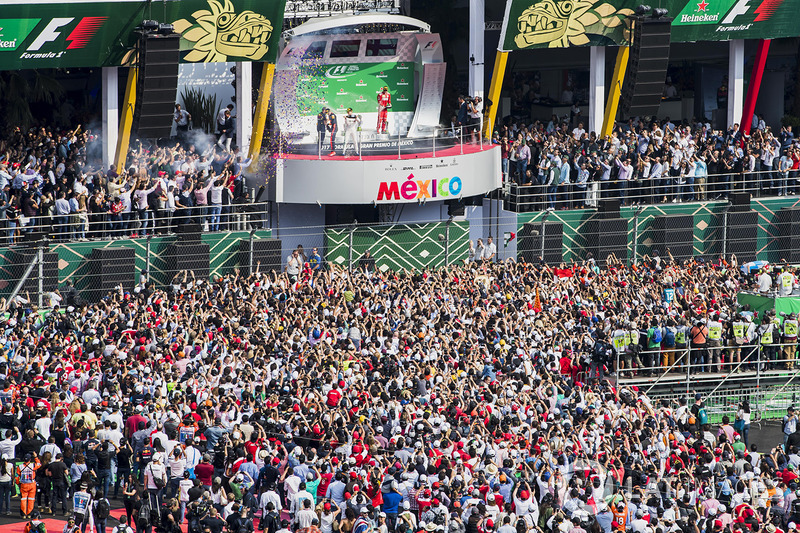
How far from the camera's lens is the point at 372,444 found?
23594 mm

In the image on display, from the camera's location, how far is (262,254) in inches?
1432

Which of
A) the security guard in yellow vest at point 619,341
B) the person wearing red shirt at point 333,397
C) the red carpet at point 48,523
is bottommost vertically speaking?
the red carpet at point 48,523

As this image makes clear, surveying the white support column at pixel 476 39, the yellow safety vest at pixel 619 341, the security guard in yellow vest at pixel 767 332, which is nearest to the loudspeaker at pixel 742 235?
the white support column at pixel 476 39

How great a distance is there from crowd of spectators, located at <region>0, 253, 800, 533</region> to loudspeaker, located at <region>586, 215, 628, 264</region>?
17.1 feet

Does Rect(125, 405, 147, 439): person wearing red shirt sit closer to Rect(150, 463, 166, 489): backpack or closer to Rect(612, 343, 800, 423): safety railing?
Rect(150, 463, 166, 489): backpack

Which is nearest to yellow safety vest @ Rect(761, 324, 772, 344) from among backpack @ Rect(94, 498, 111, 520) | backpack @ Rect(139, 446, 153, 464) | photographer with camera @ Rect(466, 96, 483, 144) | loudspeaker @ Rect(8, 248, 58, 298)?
photographer with camera @ Rect(466, 96, 483, 144)

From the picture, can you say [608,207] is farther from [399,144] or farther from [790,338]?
[790,338]

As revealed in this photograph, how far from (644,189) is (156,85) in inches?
501

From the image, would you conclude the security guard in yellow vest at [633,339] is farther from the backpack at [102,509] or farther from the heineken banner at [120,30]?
the backpack at [102,509]

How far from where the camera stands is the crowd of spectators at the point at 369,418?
867 inches

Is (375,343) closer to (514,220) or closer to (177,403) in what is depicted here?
(177,403)

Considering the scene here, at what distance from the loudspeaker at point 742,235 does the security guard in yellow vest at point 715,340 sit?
794 centimetres

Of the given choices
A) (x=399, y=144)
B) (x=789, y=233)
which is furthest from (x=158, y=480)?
(x=789, y=233)

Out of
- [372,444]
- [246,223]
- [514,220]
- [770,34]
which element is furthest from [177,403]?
[770,34]
